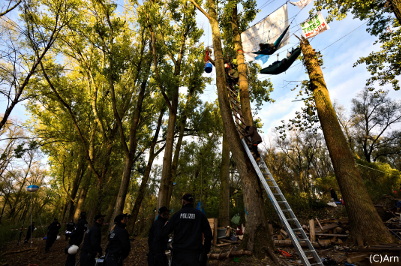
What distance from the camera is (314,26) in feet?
28.1

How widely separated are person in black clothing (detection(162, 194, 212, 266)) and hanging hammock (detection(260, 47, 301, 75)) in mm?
7408

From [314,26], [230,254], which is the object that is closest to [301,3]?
[314,26]

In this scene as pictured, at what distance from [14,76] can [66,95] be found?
481cm

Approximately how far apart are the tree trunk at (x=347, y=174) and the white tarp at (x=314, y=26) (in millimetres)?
415

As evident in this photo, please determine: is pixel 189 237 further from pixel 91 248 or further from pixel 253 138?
pixel 91 248

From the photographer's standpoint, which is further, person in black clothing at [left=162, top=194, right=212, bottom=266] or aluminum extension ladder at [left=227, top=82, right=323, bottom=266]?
aluminum extension ladder at [left=227, top=82, right=323, bottom=266]

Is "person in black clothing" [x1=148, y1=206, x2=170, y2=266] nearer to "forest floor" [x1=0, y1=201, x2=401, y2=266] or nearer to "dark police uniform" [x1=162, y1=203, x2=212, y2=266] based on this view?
"dark police uniform" [x1=162, y1=203, x2=212, y2=266]

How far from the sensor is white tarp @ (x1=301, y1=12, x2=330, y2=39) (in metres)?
8.38

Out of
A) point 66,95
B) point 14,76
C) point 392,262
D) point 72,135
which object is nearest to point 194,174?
point 72,135

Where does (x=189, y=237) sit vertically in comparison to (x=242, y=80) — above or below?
below

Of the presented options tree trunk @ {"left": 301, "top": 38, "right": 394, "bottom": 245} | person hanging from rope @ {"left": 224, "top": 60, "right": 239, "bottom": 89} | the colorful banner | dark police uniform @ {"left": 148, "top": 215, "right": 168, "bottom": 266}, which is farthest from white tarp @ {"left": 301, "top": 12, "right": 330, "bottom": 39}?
dark police uniform @ {"left": 148, "top": 215, "right": 168, "bottom": 266}

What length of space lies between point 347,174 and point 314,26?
6216mm

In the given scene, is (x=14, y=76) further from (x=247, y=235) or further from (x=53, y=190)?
(x=53, y=190)

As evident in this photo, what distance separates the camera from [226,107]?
6.60 meters
